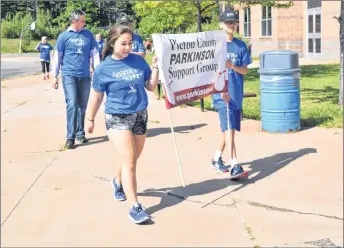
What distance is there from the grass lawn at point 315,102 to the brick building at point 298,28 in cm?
899

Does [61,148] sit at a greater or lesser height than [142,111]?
lesser

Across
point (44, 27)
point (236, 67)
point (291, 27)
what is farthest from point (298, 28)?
point (44, 27)

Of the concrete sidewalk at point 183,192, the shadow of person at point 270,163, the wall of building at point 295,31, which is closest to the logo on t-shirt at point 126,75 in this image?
the concrete sidewalk at point 183,192

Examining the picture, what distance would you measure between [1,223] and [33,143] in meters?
3.73

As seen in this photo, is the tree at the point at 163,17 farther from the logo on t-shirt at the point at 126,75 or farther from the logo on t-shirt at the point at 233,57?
the logo on t-shirt at the point at 126,75

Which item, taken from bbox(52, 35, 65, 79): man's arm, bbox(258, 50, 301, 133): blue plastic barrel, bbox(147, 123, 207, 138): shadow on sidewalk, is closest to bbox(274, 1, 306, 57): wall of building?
bbox(147, 123, 207, 138): shadow on sidewalk

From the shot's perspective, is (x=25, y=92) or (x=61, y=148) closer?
(x=61, y=148)

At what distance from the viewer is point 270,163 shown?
6.88m

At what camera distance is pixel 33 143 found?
8.60 metres

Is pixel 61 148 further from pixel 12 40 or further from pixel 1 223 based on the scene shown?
pixel 12 40

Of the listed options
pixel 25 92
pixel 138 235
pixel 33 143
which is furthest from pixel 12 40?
pixel 138 235

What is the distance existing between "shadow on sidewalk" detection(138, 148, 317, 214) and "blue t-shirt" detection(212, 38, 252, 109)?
2.70ft

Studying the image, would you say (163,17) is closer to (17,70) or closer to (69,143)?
(17,70)

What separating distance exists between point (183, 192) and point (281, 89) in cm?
332
